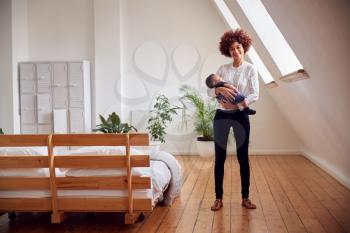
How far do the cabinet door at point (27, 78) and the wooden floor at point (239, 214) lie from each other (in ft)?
11.4

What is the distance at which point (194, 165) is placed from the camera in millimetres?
5867

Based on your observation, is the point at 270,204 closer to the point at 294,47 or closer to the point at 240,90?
the point at 240,90

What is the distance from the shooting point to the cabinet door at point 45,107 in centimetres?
696

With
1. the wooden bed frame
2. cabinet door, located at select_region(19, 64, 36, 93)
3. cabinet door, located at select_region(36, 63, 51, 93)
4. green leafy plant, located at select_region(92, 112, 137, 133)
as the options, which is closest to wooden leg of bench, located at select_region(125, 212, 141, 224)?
the wooden bed frame

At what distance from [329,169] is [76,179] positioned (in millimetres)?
3030

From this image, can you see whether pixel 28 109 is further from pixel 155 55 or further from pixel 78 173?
pixel 78 173

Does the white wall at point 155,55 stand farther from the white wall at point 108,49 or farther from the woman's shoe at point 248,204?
the woman's shoe at point 248,204

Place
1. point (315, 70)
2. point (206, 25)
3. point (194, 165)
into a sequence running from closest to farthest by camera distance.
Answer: point (315, 70) < point (194, 165) < point (206, 25)

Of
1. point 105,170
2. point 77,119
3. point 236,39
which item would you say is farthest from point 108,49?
point 105,170

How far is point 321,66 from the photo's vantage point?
9.41 ft

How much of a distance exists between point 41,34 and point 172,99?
2.42 m

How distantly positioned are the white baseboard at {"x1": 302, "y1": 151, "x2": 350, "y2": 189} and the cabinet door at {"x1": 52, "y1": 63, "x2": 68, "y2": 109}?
3.71 metres

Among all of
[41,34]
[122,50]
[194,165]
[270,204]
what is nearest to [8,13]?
[41,34]

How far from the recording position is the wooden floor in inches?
114
